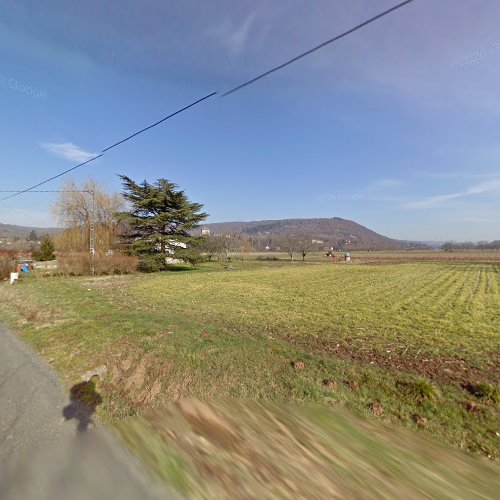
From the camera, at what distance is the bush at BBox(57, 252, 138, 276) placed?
2155 centimetres

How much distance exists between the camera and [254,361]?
494 centimetres

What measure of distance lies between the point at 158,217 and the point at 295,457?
84.5 ft

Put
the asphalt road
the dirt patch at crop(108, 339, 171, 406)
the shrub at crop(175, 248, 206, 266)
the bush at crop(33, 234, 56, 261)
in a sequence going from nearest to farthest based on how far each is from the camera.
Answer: the asphalt road, the dirt patch at crop(108, 339, 171, 406), the shrub at crop(175, 248, 206, 266), the bush at crop(33, 234, 56, 261)

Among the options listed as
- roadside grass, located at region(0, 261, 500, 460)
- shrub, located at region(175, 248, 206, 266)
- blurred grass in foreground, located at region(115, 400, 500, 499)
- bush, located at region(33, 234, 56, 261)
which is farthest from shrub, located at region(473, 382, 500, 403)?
bush, located at region(33, 234, 56, 261)

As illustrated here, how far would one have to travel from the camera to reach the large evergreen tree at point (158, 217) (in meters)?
26.3

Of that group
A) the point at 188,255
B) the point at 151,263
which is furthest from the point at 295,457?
the point at 188,255

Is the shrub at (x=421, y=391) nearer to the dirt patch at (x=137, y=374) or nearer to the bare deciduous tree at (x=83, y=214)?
the dirt patch at (x=137, y=374)

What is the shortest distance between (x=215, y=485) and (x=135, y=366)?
299cm

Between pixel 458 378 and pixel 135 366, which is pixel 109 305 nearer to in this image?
pixel 135 366

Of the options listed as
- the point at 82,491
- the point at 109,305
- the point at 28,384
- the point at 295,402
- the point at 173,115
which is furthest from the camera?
the point at 109,305

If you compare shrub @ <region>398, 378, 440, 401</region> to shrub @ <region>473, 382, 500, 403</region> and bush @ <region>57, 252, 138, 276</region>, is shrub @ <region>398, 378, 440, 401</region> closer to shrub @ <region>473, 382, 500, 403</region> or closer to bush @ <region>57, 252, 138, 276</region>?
shrub @ <region>473, 382, 500, 403</region>

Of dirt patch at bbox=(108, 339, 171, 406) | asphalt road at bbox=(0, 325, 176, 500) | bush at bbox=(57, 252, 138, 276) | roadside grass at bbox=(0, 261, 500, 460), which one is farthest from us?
→ bush at bbox=(57, 252, 138, 276)

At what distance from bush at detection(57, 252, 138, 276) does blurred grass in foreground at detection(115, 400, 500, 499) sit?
21.8 meters

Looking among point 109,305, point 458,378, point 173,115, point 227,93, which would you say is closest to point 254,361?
point 458,378
